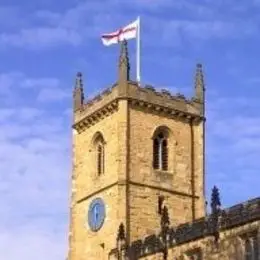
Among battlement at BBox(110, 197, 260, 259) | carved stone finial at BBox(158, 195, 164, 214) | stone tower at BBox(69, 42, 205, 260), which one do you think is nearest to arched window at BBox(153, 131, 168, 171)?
stone tower at BBox(69, 42, 205, 260)

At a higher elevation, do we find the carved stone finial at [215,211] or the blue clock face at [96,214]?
the blue clock face at [96,214]

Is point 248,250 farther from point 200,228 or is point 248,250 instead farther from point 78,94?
point 78,94

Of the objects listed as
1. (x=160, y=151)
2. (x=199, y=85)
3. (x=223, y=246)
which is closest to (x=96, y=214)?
(x=160, y=151)

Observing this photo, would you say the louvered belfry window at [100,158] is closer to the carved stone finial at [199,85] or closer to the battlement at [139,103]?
the battlement at [139,103]

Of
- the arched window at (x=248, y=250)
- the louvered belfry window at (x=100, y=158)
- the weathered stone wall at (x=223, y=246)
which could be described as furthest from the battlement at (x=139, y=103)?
the arched window at (x=248, y=250)

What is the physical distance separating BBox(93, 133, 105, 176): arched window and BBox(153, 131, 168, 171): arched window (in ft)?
12.2

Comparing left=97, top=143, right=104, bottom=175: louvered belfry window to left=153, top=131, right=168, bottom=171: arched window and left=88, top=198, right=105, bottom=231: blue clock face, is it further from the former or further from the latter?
left=153, top=131, right=168, bottom=171: arched window

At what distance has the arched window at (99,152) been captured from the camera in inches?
2820

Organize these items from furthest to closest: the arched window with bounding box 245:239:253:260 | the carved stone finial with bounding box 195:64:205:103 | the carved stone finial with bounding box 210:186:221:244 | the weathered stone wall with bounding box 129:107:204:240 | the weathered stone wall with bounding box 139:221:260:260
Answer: the carved stone finial with bounding box 195:64:205:103, the weathered stone wall with bounding box 129:107:204:240, the carved stone finial with bounding box 210:186:221:244, the weathered stone wall with bounding box 139:221:260:260, the arched window with bounding box 245:239:253:260

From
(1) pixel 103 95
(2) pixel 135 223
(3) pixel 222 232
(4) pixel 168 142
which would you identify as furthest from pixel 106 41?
(3) pixel 222 232

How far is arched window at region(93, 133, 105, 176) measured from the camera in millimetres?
71625

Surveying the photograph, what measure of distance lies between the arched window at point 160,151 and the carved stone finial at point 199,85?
4.64 m

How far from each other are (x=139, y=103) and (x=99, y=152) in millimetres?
4787

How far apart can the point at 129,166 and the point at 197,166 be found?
238 inches
